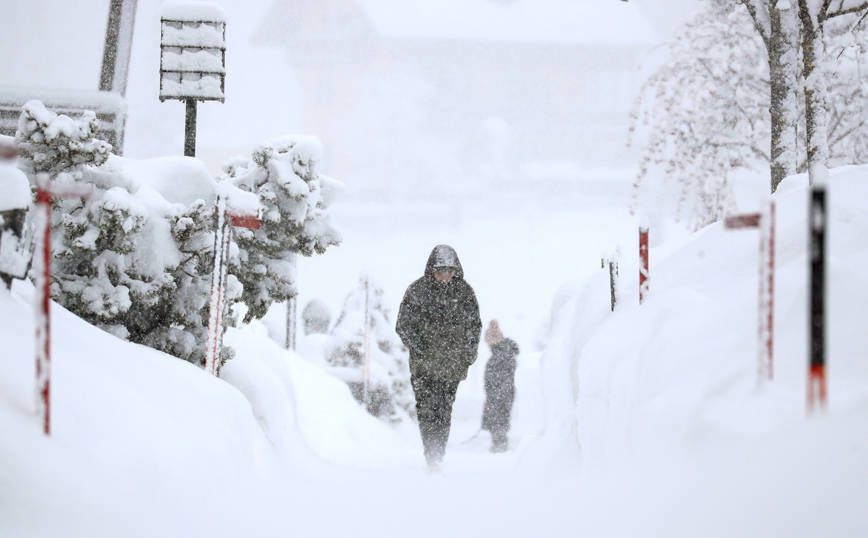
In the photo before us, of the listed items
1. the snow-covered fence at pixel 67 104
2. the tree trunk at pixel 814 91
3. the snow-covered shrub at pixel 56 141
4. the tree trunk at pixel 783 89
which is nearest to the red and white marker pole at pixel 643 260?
the tree trunk at pixel 814 91

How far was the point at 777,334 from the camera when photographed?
7.91 feet

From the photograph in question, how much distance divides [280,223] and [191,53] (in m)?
3.03

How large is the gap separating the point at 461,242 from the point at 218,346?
44054mm

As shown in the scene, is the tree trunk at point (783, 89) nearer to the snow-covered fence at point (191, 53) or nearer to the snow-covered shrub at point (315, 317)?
the snow-covered fence at point (191, 53)

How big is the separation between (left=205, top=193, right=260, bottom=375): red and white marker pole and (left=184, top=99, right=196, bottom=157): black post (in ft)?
9.07

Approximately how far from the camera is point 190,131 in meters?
8.30

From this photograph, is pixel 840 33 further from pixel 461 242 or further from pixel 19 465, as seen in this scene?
pixel 461 242

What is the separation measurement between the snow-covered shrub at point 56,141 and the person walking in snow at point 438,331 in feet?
8.40

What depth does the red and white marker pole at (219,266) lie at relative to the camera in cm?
561

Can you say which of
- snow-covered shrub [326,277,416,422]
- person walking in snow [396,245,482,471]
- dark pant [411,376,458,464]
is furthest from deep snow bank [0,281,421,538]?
snow-covered shrub [326,277,416,422]

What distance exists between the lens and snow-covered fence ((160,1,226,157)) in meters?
8.52

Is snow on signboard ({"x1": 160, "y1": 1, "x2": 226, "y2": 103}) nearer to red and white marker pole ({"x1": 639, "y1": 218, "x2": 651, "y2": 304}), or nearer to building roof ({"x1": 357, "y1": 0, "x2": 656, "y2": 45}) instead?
red and white marker pole ({"x1": 639, "y1": 218, "x2": 651, "y2": 304})

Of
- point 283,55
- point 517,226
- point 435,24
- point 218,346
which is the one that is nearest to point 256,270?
point 218,346

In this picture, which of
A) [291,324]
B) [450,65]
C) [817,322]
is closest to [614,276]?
[817,322]
